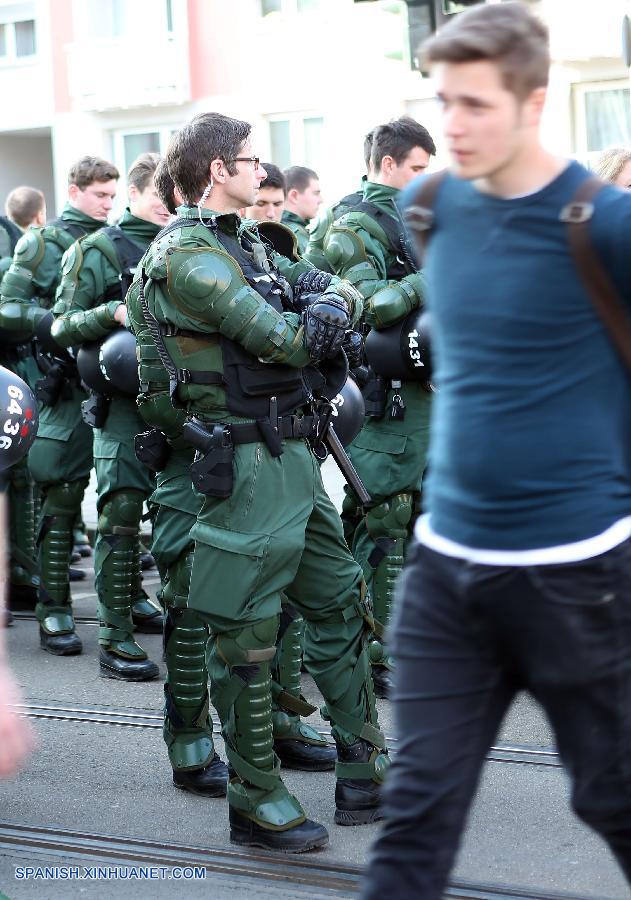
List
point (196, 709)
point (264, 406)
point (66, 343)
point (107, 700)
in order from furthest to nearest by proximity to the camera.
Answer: point (66, 343) < point (107, 700) < point (196, 709) < point (264, 406)

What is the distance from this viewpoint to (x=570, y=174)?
264cm

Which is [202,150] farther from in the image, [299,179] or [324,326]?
[299,179]

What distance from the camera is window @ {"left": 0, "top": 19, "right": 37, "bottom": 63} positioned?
2864 centimetres

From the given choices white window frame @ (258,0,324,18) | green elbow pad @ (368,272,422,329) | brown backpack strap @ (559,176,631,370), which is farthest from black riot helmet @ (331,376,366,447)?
white window frame @ (258,0,324,18)

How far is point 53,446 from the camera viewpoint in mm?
7125

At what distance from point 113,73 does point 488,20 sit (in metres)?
24.9

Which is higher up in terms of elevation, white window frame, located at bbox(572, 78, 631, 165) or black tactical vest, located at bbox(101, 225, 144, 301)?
white window frame, located at bbox(572, 78, 631, 165)

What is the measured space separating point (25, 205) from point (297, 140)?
1478 centimetres

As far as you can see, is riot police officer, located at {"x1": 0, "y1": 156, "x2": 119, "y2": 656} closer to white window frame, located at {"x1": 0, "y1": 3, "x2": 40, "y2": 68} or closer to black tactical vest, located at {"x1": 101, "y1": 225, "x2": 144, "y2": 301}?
black tactical vest, located at {"x1": 101, "y1": 225, "x2": 144, "y2": 301}

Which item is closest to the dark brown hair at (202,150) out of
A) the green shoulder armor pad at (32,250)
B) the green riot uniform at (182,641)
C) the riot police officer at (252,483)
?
the riot police officer at (252,483)

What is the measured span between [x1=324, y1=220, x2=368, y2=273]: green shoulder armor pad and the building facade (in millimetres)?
13947

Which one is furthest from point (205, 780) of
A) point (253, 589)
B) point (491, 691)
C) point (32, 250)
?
point (32, 250)

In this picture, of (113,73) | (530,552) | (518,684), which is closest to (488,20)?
(530,552)

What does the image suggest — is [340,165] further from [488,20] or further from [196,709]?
[488,20]
